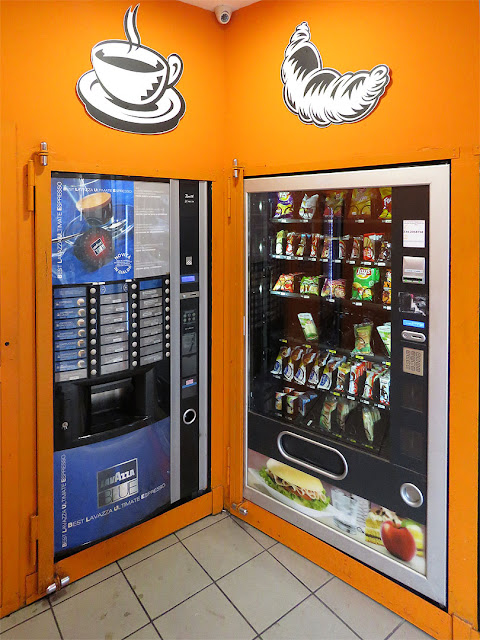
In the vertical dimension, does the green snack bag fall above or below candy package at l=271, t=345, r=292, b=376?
above

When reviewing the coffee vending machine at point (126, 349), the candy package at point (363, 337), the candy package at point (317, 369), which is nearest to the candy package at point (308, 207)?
the coffee vending machine at point (126, 349)

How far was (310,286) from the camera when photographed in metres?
2.35

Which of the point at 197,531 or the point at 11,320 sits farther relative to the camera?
the point at 197,531

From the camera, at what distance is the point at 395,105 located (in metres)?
1.86

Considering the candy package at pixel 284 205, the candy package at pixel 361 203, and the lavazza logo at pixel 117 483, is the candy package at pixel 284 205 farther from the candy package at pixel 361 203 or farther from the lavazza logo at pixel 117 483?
the lavazza logo at pixel 117 483

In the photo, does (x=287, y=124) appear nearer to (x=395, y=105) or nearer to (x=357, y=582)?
(x=395, y=105)

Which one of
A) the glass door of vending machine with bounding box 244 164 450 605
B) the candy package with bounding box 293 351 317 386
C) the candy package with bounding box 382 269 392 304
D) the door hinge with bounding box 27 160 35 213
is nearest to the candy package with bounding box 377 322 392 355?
the glass door of vending machine with bounding box 244 164 450 605

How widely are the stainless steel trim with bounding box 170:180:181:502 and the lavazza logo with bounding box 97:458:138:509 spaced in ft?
0.74

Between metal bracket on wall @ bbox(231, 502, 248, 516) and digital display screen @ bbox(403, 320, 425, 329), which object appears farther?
metal bracket on wall @ bbox(231, 502, 248, 516)

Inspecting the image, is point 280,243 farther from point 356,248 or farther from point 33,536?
point 33,536

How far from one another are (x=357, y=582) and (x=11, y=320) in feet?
6.08

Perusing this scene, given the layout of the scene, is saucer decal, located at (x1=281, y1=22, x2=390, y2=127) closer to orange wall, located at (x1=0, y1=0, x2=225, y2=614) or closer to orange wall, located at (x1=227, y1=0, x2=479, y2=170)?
orange wall, located at (x1=227, y1=0, x2=479, y2=170)

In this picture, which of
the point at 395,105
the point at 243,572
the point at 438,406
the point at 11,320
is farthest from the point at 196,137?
the point at 243,572

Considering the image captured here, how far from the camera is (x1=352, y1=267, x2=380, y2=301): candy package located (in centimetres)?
216
